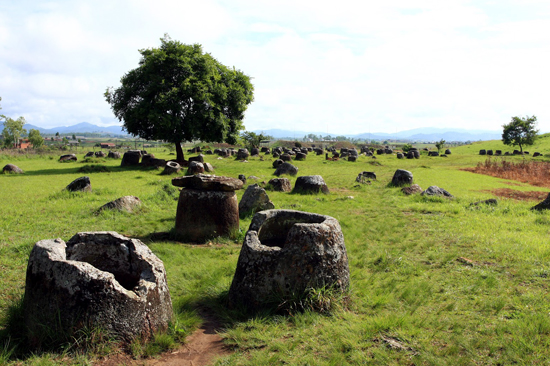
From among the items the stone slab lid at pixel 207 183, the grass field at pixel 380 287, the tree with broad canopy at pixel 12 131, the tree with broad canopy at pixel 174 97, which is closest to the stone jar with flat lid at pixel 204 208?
the stone slab lid at pixel 207 183

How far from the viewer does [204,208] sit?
9.63 metres

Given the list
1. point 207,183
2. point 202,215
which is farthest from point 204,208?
point 207,183

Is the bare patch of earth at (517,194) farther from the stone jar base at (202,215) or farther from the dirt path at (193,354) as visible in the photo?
the dirt path at (193,354)

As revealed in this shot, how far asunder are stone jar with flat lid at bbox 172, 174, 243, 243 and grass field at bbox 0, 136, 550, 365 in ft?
1.41

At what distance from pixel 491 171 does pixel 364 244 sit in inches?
1132

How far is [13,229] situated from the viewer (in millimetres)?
9984

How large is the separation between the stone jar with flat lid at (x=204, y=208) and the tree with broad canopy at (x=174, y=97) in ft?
65.0

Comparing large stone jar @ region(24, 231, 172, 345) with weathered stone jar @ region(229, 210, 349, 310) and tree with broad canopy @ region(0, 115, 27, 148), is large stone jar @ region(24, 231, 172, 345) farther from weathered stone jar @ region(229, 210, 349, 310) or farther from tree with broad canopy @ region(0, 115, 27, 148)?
tree with broad canopy @ region(0, 115, 27, 148)

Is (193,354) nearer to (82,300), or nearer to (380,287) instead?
(82,300)

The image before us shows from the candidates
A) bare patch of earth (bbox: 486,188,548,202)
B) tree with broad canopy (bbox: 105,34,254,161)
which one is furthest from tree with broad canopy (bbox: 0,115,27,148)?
bare patch of earth (bbox: 486,188,548,202)

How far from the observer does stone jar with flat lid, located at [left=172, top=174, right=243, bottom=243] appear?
9602 millimetres

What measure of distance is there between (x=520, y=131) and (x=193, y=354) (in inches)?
2760

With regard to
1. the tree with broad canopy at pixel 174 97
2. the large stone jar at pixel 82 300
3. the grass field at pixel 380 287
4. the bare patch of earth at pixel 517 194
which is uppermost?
the tree with broad canopy at pixel 174 97

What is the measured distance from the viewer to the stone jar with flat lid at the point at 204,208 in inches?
378
